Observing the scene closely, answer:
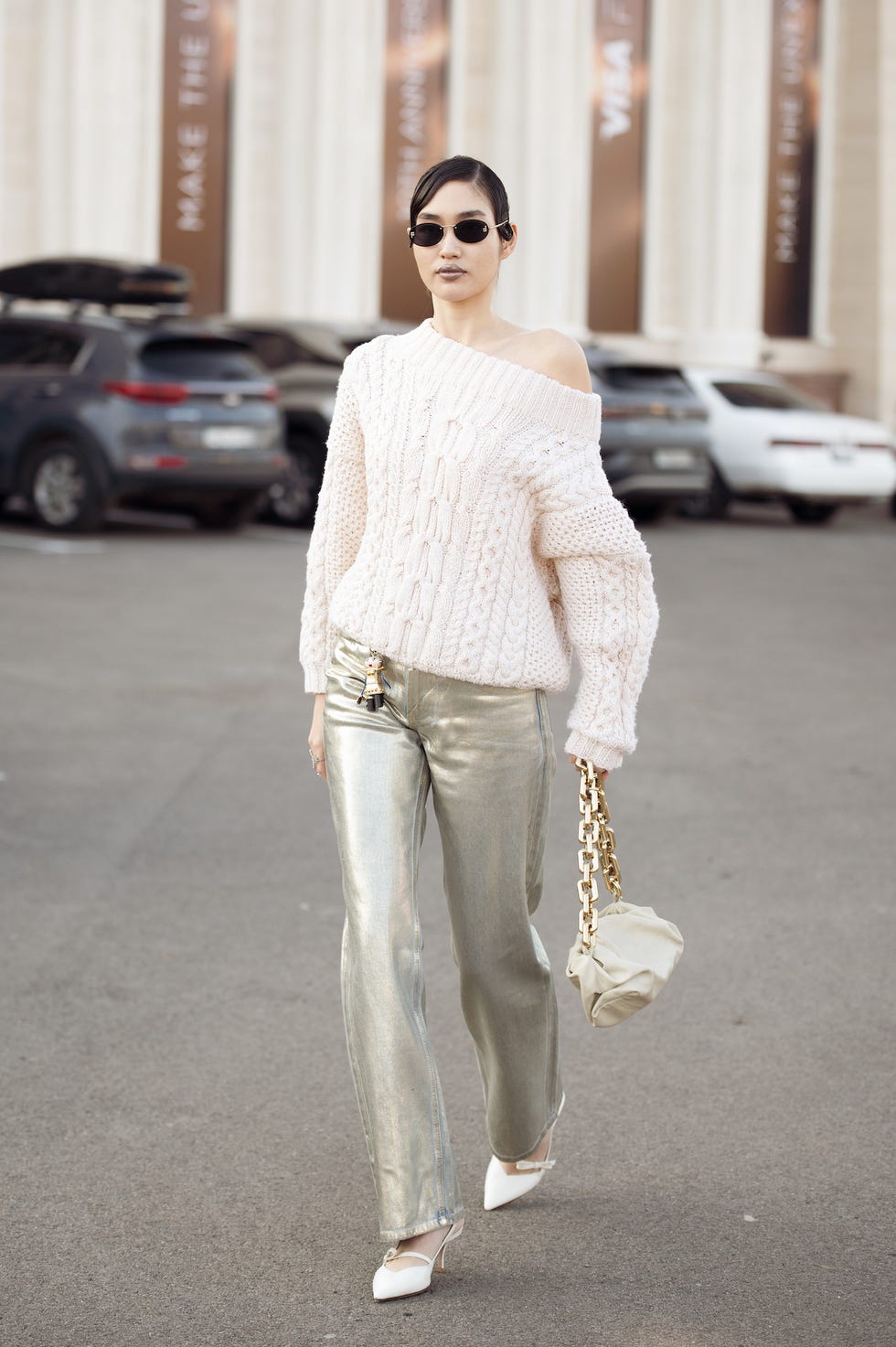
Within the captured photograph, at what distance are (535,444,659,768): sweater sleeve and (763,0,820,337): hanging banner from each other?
1164 inches

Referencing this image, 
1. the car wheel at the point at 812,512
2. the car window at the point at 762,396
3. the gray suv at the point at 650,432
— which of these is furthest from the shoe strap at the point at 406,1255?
the car wheel at the point at 812,512

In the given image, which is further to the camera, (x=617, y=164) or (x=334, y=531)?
(x=617, y=164)

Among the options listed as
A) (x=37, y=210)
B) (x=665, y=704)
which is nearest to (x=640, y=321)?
(x=37, y=210)

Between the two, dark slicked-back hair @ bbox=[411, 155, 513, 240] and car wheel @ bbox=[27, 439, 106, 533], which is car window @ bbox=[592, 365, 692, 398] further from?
dark slicked-back hair @ bbox=[411, 155, 513, 240]

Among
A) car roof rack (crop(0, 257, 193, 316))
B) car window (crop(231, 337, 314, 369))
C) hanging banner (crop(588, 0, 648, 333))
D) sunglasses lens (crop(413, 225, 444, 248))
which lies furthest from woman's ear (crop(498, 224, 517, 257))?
hanging banner (crop(588, 0, 648, 333))

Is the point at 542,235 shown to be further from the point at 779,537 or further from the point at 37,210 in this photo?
the point at 779,537

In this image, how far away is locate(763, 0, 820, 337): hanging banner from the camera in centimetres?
3166

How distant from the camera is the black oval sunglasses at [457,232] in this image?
3559 millimetres

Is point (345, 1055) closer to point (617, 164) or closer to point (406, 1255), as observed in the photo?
point (406, 1255)

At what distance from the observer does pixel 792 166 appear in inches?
1272

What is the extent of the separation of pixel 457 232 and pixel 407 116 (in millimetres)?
26384

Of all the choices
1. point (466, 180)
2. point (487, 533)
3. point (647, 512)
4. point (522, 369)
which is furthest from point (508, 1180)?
point (647, 512)

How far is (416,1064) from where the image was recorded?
3480mm

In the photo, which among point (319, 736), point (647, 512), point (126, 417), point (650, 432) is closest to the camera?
point (319, 736)
